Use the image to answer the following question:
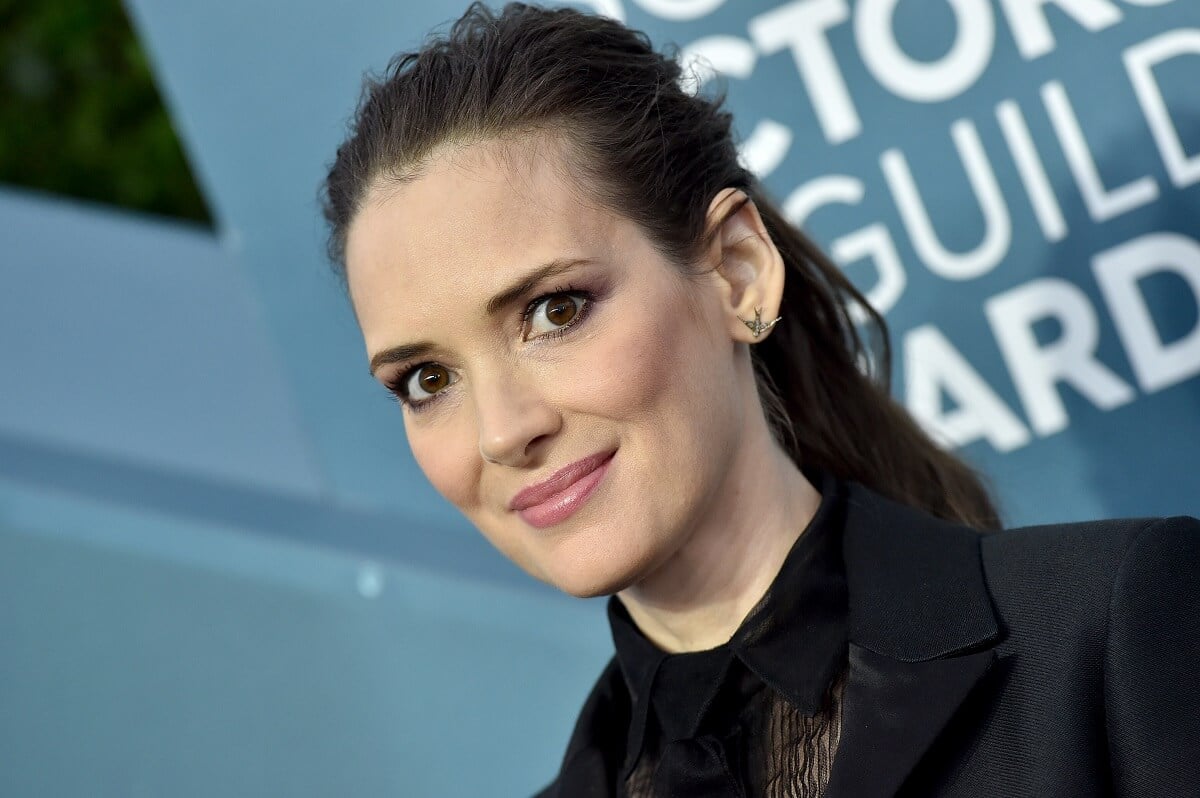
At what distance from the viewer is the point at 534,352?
4.20ft

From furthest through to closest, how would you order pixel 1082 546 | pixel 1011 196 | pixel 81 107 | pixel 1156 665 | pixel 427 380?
pixel 81 107
pixel 1011 196
pixel 427 380
pixel 1082 546
pixel 1156 665

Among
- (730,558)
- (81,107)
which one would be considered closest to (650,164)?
(730,558)

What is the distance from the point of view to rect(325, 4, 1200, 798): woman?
1.22m

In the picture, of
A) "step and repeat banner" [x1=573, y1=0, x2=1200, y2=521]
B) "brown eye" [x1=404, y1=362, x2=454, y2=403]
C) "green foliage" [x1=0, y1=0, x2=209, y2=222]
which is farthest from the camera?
"green foliage" [x1=0, y1=0, x2=209, y2=222]

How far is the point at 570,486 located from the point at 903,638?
31 centimetres

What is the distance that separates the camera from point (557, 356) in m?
1.27

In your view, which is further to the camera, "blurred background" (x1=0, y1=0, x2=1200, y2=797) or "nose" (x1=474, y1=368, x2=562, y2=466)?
"blurred background" (x1=0, y1=0, x2=1200, y2=797)

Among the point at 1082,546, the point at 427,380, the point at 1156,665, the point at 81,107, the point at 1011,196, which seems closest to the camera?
the point at 1156,665

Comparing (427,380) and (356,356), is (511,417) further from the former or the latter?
(356,356)

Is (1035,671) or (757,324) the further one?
(757,324)

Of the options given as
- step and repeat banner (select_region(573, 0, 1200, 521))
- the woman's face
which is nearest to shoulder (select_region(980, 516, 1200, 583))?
the woman's face

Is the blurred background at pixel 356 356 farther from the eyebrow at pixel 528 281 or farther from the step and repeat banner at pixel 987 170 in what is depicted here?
the eyebrow at pixel 528 281

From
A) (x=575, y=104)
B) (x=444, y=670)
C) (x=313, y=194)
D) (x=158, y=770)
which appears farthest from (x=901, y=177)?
(x=158, y=770)

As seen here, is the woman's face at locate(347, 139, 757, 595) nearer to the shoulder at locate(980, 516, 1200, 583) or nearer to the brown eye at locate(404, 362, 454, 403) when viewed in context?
the brown eye at locate(404, 362, 454, 403)
